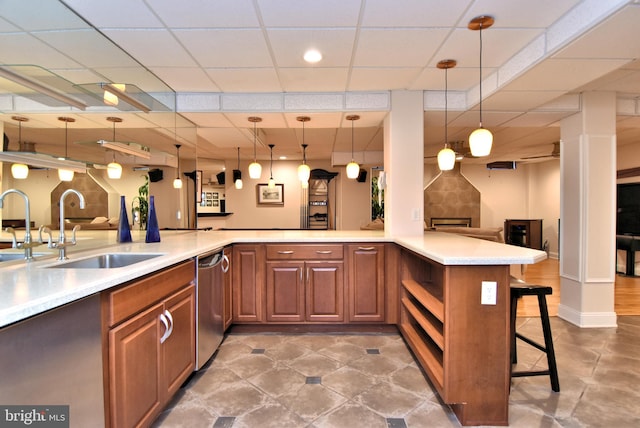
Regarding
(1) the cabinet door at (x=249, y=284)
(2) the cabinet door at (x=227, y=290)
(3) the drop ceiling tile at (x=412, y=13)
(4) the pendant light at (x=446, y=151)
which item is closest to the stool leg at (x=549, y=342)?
(4) the pendant light at (x=446, y=151)

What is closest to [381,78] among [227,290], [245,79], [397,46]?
[397,46]

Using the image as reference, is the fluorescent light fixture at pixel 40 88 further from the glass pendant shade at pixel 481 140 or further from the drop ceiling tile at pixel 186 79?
the glass pendant shade at pixel 481 140

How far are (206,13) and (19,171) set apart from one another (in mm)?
1391

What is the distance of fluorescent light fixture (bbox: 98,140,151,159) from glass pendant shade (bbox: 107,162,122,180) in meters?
0.12

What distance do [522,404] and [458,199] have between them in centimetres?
718

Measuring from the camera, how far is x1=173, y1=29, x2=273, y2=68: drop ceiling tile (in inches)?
85.1

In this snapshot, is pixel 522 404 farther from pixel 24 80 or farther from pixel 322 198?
pixel 322 198

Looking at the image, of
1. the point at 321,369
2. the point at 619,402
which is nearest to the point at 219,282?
the point at 321,369

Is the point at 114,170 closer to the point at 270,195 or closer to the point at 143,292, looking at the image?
the point at 143,292

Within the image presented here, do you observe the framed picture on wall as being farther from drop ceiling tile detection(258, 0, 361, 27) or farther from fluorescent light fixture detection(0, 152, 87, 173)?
drop ceiling tile detection(258, 0, 361, 27)

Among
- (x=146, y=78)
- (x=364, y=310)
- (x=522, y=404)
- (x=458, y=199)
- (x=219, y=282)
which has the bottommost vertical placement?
(x=522, y=404)

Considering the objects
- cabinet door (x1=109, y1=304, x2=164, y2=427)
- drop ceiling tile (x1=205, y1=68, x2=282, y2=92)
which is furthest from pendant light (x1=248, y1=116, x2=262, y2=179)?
cabinet door (x1=109, y1=304, x2=164, y2=427)

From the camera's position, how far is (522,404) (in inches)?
77.2

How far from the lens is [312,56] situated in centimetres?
248
